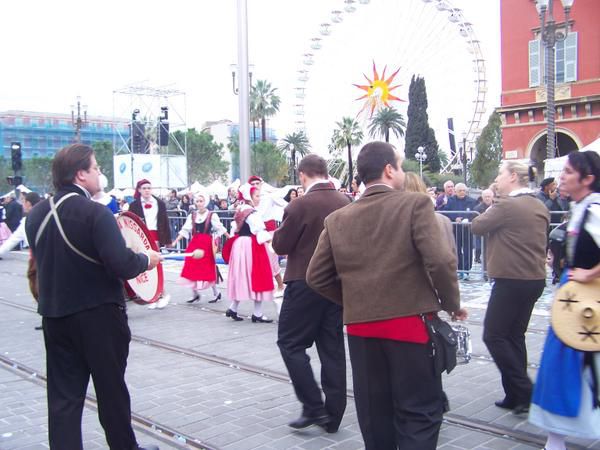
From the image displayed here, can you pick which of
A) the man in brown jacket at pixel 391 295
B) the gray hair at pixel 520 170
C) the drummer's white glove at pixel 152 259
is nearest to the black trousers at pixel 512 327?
the gray hair at pixel 520 170

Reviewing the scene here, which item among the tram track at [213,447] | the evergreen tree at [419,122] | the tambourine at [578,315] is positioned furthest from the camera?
the evergreen tree at [419,122]

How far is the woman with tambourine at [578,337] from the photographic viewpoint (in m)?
3.53

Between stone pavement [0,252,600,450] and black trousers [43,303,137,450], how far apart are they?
2.68 ft

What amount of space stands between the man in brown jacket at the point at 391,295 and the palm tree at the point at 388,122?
2816 inches

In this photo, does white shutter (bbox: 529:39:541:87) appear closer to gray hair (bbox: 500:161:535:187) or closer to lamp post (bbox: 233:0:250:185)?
lamp post (bbox: 233:0:250:185)

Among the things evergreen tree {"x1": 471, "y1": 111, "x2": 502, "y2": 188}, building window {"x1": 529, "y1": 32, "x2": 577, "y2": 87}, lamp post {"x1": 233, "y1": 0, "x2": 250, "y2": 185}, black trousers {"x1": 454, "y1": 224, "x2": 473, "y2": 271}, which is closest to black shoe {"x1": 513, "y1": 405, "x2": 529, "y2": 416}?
black trousers {"x1": 454, "y1": 224, "x2": 473, "y2": 271}

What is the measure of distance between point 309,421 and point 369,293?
1815 millimetres

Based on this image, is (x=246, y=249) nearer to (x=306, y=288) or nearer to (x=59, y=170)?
(x=306, y=288)

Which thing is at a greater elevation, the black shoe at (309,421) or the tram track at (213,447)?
the black shoe at (309,421)

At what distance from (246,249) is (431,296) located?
6097 mm

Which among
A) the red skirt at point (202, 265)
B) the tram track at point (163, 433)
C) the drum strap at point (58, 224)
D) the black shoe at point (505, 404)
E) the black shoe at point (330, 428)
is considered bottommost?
the tram track at point (163, 433)

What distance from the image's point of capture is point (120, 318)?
3.68 meters

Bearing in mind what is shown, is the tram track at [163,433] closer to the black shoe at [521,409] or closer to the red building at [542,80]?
the black shoe at [521,409]

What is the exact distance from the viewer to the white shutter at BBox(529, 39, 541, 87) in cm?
2811
